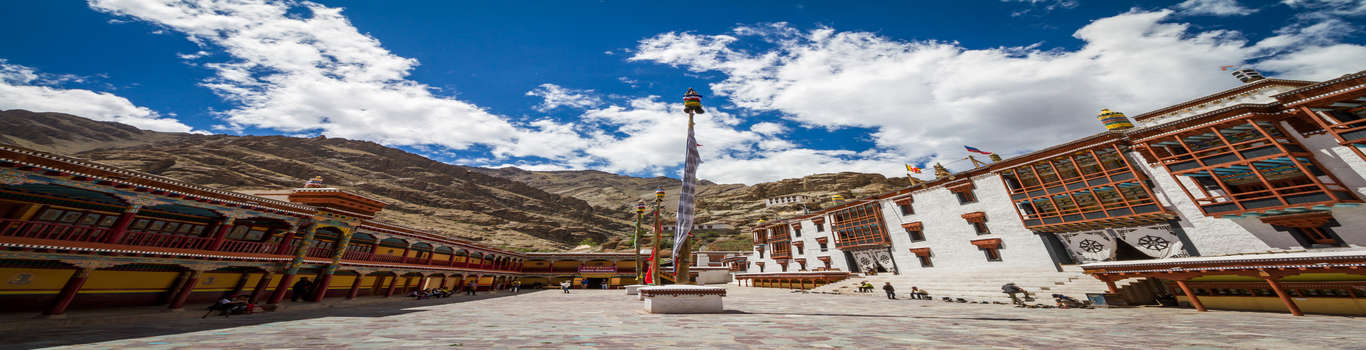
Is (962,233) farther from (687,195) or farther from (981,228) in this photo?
(687,195)

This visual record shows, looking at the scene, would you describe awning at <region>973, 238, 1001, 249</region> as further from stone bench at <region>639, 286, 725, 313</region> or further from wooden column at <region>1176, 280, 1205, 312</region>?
stone bench at <region>639, 286, 725, 313</region>

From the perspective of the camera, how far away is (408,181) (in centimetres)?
9419

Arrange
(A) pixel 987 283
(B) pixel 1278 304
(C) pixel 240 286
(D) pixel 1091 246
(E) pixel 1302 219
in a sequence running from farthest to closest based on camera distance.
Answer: (A) pixel 987 283 → (D) pixel 1091 246 → (C) pixel 240 286 → (E) pixel 1302 219 → (B) pixel 1278 304

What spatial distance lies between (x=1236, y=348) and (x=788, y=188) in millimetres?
99480

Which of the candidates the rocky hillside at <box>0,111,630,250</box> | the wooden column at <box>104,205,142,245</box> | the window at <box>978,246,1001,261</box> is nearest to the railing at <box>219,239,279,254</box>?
the wooden column at <box>104,205,142,245</box>

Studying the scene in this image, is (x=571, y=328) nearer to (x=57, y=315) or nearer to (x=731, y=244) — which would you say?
(x=57, y=315)

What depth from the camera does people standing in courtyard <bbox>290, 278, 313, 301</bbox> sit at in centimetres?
2006

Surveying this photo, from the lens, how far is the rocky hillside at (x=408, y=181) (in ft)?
232

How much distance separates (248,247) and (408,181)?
88567mm

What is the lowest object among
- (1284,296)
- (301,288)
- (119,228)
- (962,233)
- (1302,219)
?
(301,288)

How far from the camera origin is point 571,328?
31.2 feet

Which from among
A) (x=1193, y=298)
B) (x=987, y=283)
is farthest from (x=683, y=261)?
(x=987, y=283)

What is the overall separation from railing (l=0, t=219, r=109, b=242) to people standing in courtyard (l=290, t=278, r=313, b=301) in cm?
649

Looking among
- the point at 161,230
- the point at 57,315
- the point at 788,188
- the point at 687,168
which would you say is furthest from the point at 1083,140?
the point at 788,188
